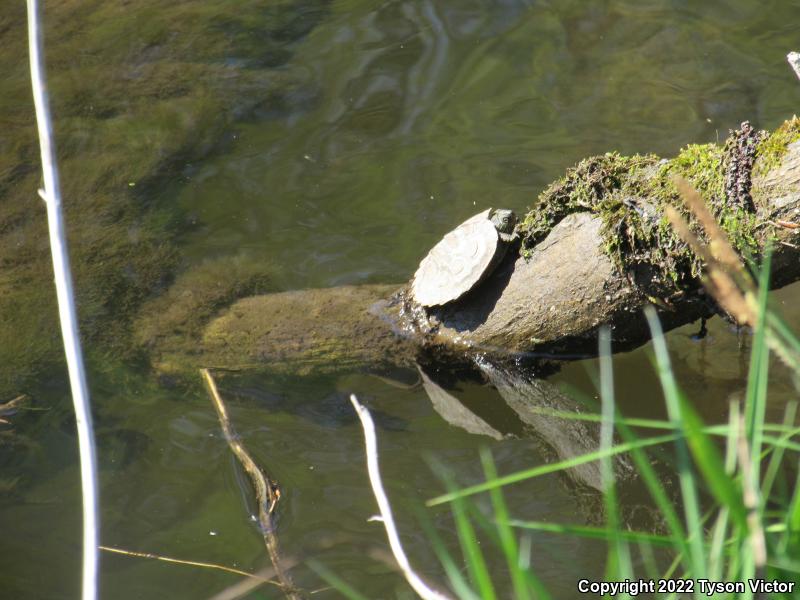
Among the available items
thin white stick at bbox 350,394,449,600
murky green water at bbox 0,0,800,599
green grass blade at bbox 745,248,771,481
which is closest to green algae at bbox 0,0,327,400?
murky green water at bbox 0,0,800,599

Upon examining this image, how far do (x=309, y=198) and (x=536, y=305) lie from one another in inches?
78.2

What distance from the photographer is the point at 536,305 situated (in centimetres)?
327

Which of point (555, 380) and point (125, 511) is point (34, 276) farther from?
point (555, 380)

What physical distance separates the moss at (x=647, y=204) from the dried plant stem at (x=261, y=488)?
4.91ft

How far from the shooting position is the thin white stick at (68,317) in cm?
118

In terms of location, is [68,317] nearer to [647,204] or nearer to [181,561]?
[181,561]

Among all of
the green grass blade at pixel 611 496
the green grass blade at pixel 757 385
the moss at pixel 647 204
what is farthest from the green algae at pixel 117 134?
the green grass blade at pixel 757 385

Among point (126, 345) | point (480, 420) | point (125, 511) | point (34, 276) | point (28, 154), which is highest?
point (28, 154)

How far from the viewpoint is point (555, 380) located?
11.7ft

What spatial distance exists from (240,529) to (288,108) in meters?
3.45

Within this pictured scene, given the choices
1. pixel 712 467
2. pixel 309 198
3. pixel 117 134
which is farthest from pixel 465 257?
pixel 117 134

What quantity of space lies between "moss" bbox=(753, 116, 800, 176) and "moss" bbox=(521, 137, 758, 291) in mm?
129

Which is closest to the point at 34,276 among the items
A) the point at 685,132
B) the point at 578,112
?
the point at 578,112

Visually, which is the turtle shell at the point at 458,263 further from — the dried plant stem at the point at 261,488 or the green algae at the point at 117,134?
the green algae at the point at 117,134
